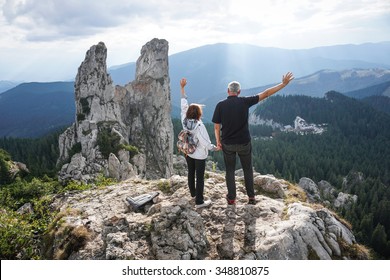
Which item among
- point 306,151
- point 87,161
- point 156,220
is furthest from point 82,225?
point 306,151

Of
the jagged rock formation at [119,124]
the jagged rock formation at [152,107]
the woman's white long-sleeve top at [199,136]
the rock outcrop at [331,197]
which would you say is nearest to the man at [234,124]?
the woman's white long-sleeve top at [199,136]

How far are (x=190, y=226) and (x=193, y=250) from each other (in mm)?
916

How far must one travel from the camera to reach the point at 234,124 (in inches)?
430

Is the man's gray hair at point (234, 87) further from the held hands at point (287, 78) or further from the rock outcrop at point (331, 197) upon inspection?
the rock outcrop at point (331, 197)

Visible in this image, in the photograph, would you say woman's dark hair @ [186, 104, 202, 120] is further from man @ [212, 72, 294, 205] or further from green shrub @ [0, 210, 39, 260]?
green shrub @ [0, 210, 39, 260]

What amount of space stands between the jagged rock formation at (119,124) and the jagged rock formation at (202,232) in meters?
38.9

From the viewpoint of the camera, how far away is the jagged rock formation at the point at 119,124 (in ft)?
184

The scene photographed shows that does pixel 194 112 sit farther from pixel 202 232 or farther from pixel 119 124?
pixel 119 124

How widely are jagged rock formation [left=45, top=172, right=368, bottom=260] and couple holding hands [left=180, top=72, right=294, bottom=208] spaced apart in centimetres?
116

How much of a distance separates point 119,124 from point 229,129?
64.8m

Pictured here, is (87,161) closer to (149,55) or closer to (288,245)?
(149,55)

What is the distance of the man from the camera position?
10.8 metres

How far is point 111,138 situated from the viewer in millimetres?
62219

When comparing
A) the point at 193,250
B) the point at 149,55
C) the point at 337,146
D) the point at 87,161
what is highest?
the point at 149,55
